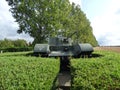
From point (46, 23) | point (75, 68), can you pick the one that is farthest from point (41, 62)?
point (46, 23)

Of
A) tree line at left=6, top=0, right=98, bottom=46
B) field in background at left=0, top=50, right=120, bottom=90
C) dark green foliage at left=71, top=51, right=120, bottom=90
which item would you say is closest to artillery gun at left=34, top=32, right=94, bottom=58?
field in background at left=0, top=50, right=120, bottom=90

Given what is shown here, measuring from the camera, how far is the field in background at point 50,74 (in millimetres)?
9000

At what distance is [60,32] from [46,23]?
136 inches

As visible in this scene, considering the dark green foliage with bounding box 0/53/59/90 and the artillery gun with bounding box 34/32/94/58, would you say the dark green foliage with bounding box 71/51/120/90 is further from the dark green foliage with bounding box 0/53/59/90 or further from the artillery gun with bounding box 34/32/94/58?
the artillery gun with bounding box 34/32/94/58

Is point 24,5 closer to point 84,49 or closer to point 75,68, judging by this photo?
point 84,49

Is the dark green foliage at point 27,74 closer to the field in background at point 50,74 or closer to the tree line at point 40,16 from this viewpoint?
the field in background at point 50,74

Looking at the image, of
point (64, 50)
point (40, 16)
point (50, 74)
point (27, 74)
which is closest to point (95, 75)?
point (50, 74)

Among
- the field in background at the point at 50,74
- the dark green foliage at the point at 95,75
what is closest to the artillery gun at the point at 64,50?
the field in background at the point at 50,74

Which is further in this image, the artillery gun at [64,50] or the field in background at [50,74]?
the artillery gun at [64,50]

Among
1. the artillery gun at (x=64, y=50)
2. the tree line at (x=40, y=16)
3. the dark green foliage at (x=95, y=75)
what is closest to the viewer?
the dark green foliage at (x=95, y=75)

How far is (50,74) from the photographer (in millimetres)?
9469

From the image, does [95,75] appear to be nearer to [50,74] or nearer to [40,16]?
[50,74]

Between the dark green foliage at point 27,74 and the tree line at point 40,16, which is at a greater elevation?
the tree line at point 40,16

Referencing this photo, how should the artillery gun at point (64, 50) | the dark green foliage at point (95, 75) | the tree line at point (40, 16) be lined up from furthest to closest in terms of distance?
the tree line at point (40, 16) → the artillery gun at point (64, 50) → the dark green foliage at point (95, 75)
